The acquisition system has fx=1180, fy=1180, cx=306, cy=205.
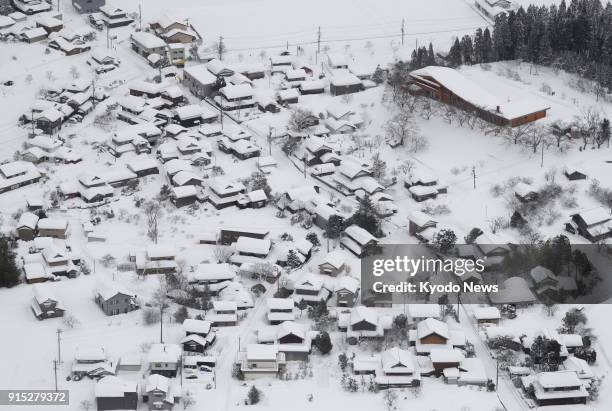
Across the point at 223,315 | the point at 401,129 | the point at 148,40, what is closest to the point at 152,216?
the point at 223,315

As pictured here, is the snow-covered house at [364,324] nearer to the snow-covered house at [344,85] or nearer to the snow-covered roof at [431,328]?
the snow-covered roof at [431,328]

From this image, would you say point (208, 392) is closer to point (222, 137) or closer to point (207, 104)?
point (222, 137)

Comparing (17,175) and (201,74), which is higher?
(201,74)

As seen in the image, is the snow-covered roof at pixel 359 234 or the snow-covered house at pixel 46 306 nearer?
the snow-covered house at pixel 46 306

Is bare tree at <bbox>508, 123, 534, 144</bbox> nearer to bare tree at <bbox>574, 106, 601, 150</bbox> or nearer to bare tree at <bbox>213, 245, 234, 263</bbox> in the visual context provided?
bare tree at <bbox>574, 106, 601, 150</bbox>

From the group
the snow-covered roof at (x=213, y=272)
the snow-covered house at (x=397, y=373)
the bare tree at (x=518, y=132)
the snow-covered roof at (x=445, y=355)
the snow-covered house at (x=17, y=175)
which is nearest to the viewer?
the snow-covered house at (x=397, y=373)

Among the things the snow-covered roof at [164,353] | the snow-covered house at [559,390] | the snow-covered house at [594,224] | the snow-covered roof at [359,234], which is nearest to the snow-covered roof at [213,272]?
the snow-covered roof at [164,353]

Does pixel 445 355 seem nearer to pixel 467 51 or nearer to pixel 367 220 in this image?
pixel 367 220

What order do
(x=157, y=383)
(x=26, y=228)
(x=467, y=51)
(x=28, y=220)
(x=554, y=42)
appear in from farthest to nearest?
(x=467, y=51) → (x=554, y=42) → (x=28, y=220) → (x=26, y=228) → (x=157, y=383)
